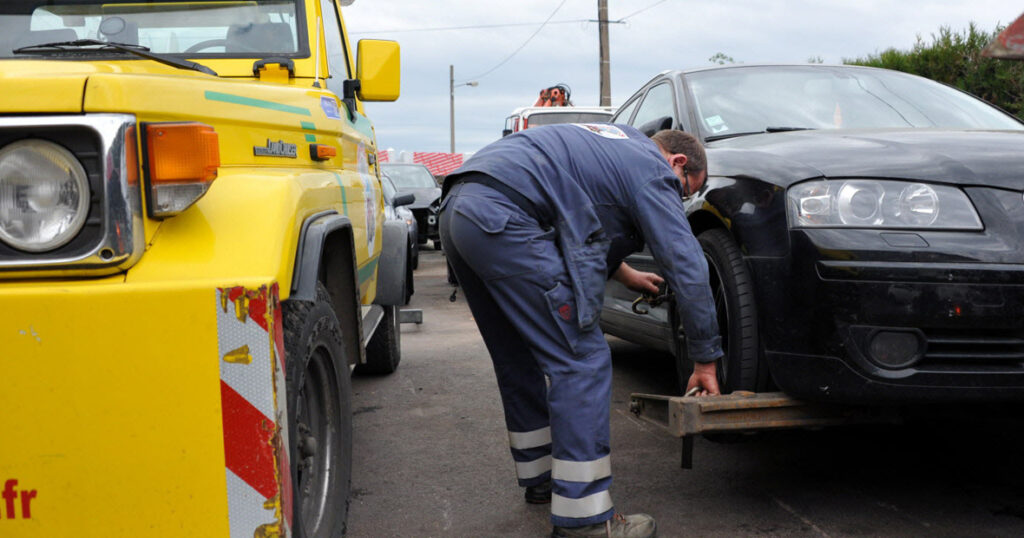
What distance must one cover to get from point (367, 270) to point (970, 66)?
422 inches

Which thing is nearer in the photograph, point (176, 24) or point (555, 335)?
point (555, 335)

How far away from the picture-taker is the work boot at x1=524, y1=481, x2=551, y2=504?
3479 mm

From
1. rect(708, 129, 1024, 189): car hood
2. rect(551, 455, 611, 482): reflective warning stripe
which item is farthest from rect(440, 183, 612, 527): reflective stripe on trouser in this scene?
rect(708, 129, 1024, 189): car hood

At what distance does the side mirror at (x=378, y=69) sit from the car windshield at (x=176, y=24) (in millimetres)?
314

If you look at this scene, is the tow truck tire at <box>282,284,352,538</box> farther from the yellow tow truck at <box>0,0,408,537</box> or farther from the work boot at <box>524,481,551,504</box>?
the work boot at <box>524,481,551,504</box>

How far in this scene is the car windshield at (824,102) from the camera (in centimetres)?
405

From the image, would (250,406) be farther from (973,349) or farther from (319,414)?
(973,349)

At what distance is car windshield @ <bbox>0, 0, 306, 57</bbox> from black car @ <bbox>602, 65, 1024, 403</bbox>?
1763 mm

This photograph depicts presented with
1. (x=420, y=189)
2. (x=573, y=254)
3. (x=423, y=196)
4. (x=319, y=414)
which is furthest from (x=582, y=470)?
(x=420, y=189)

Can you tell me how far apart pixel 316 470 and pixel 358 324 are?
1.74ft

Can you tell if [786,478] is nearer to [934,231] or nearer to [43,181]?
[934,231]

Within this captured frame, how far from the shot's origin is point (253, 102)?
2.67 m

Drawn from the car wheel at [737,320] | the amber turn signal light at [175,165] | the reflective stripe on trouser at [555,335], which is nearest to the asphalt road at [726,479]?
the car wheel at [737,320]

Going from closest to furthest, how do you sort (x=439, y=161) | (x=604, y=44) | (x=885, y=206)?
(x=885, y=206)
(x=604, y=44)
(x=439, y=161)
